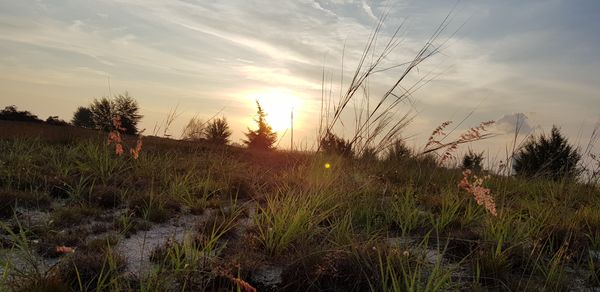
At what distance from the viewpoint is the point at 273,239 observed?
3055 mm

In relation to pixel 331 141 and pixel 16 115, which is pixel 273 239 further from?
pixel 16 115

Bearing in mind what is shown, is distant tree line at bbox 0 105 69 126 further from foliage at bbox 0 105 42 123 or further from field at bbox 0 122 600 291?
field at bbox 0 122 600 291

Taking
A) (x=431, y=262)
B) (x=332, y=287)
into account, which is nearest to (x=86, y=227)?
(x=332, y=287)

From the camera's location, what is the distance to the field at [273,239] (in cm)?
251

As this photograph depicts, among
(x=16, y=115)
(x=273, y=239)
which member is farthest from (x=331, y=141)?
(x=16, y=115)

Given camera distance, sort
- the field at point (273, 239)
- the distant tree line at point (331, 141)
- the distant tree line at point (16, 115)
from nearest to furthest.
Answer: the field at point (273, 239) → the distant tree line at point (331, 141) → the distant tree line at point (16, 115)

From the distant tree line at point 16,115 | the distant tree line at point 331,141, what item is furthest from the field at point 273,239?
the distant tree line at point 16,115

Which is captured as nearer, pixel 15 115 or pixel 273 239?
pixel 273 239

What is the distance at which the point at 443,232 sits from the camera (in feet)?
11.9

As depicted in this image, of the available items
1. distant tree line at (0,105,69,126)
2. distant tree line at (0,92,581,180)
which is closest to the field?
distant tree line at (0,92,581,180)

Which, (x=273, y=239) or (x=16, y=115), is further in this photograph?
(x=16, y=115)

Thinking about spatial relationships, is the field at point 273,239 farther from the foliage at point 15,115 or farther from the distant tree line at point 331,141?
the foliage at point 15,115

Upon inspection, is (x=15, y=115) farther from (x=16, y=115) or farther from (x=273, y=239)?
(x=273, y=239)

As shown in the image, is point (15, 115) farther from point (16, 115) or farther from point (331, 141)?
point (331, 141)
